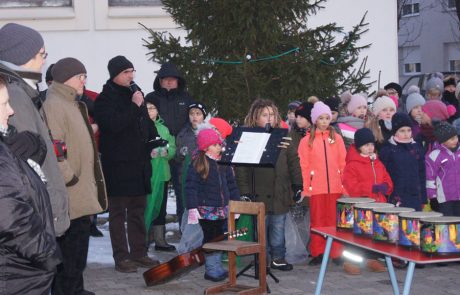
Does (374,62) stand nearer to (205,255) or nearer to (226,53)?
(226,53)

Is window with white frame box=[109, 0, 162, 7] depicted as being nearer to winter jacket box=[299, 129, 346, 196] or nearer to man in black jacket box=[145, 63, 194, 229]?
man in black jacket box=[145, 63, 194, 229]

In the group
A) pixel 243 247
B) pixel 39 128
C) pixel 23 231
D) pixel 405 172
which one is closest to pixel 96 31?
pixel 405 172

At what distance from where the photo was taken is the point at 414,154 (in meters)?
9.80

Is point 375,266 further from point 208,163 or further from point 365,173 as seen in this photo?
point 208,163

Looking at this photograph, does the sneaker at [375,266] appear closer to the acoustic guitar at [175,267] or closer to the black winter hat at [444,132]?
the black winter hat at [444,132]

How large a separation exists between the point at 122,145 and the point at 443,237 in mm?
4308

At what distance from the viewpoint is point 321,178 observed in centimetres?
982

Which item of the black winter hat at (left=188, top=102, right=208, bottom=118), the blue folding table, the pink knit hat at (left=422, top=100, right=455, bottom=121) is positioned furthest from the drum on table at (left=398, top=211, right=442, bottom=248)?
the pink knit hat at (left=422, top=100, right=455, bottom=121)

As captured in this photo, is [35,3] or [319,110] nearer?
[319,110]

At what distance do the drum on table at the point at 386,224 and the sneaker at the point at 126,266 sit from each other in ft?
10.9

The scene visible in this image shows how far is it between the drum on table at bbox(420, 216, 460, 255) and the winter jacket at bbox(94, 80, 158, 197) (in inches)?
160

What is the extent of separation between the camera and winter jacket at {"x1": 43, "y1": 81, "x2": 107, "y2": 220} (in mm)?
7715

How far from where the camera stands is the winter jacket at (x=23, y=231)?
4379 millimetres

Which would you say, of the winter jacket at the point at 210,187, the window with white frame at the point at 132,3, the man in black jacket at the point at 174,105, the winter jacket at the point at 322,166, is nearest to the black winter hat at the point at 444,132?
the winter jacket at the point at 322,166
